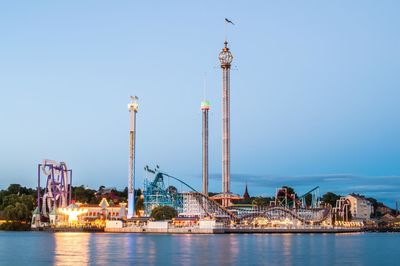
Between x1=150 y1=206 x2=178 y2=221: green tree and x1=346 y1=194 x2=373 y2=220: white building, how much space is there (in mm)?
64240

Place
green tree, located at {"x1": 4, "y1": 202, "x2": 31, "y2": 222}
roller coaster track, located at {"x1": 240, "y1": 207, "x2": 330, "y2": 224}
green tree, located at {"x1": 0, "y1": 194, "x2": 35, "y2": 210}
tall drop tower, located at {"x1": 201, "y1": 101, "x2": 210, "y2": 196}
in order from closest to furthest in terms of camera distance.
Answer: roller coaster track, located at {"x1": 240, "y1": 207, "x2": 330, "y2": 224}
green tree, located at {"x1": 4, "y1": 202, "x2": 31, "y2": 222}
green tree, located at {"x1": 0, "y1": 194, "x2": 35, "y2": 210}
tall drop tower, located at {"x1": 201, "y1": 101, "x2": 210, "y2": 196}

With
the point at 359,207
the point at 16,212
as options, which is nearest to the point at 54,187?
the point at 16,212

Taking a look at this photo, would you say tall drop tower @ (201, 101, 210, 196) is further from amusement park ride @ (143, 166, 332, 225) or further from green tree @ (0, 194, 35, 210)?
green tree @ (0, 194, 35, 210)

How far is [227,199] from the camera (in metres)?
138

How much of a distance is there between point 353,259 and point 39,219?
78.4m

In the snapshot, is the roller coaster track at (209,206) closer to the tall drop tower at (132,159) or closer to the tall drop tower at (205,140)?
the tall drop tower at (132,159)

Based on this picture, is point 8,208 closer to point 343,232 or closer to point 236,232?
point 236,232

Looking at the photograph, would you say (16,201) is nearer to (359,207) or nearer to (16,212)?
(16,212)

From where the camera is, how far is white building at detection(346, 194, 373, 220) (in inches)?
6565

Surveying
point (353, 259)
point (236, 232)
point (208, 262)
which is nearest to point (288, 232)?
point (236, 232)

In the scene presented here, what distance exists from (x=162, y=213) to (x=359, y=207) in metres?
70.8

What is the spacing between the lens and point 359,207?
6609 inches

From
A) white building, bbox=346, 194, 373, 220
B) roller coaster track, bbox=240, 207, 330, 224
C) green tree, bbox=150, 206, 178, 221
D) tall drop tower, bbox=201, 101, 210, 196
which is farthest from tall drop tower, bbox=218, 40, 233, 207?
white building, bbox=346, 194, 373, 220

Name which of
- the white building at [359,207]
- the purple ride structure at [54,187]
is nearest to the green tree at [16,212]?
the purple ride structure at [54,187]
